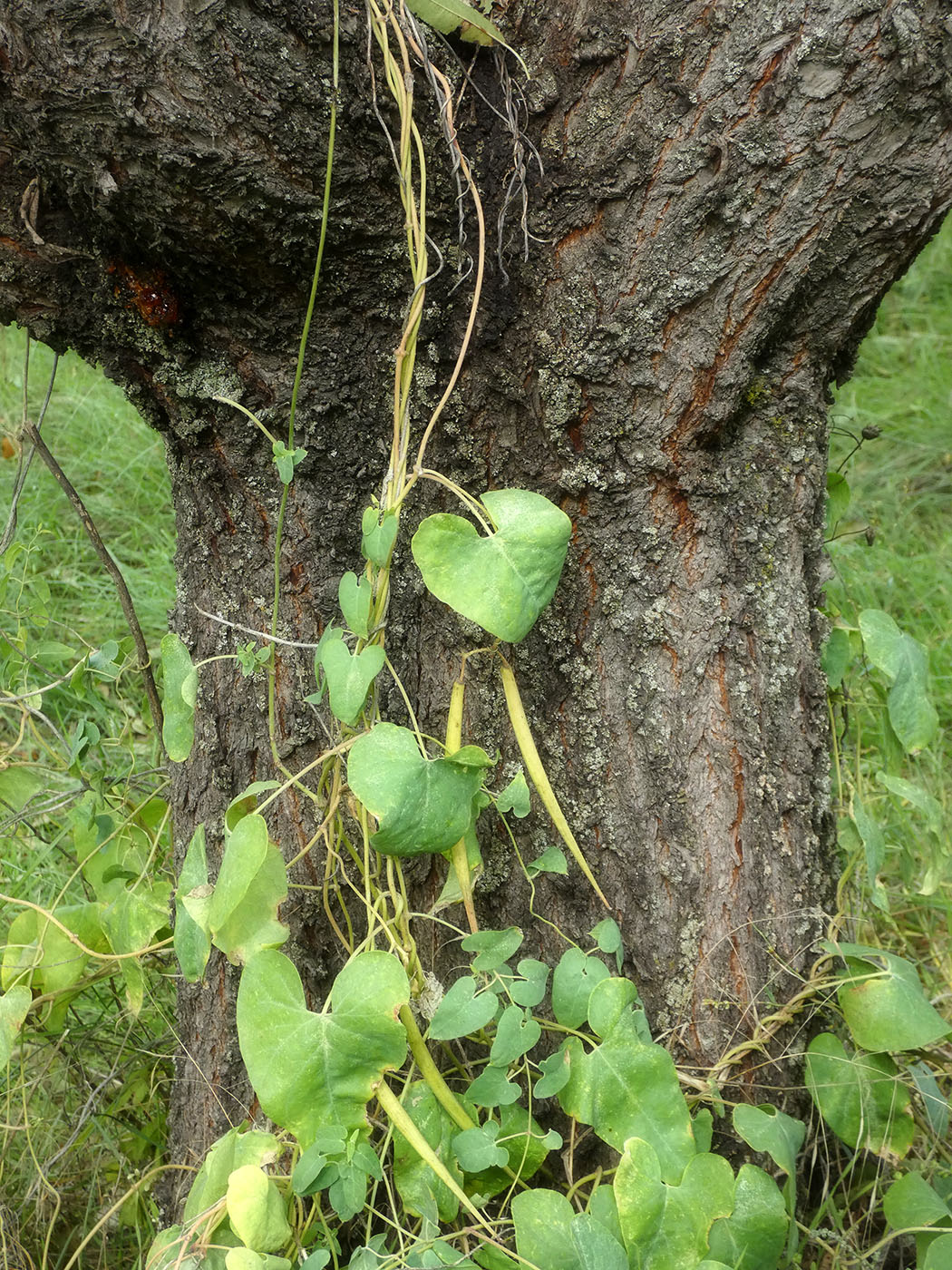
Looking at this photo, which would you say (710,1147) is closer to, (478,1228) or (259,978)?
(478,1228)

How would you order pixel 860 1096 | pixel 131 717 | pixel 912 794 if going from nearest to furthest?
pixel 860 1096 < pixel 912 794 < pixel 131 717

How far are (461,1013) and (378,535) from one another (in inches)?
17.1

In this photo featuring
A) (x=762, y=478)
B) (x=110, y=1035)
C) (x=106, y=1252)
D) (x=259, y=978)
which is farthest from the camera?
(x=110, y=1035)

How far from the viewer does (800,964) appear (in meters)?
1.12

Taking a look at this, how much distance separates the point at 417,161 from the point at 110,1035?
127cm

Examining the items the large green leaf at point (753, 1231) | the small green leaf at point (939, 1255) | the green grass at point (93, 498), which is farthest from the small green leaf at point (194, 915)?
the green grass at point (93, 498)

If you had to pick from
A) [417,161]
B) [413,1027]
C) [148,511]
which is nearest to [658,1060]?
[413,1027]

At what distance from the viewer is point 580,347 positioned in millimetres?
1010

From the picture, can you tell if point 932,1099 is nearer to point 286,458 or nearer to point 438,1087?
point 438,1087

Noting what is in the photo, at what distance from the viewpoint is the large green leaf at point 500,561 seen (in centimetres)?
88

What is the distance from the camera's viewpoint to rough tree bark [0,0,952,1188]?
892mm

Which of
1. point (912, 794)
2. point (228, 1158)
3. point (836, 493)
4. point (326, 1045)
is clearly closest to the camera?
point (326, 1045)

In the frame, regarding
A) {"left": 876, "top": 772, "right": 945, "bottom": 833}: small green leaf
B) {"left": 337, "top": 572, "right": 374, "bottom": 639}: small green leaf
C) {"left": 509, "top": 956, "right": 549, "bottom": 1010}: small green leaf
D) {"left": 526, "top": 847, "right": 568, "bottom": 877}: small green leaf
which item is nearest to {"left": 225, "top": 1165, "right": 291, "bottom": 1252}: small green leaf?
{"left": 509, "top": 956, "right": 549, "bottom": 1010}: small green leaf

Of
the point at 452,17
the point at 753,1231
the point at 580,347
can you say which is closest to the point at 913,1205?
the point at 753,1231
